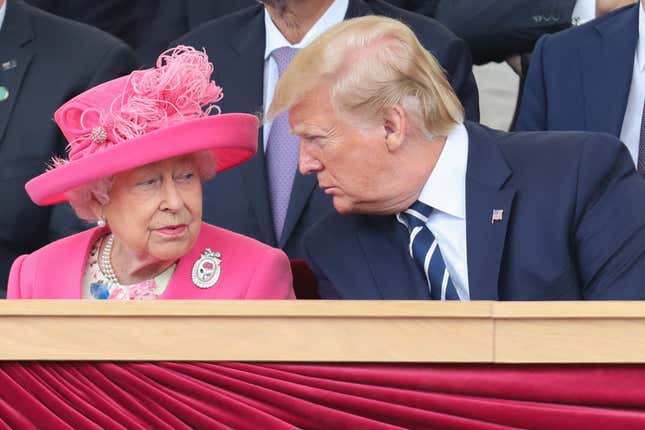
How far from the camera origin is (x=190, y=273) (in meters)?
2.90

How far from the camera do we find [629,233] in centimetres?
289

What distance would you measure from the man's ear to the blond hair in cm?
1

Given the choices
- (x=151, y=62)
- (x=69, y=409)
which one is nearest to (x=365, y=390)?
(x=69, y=409)

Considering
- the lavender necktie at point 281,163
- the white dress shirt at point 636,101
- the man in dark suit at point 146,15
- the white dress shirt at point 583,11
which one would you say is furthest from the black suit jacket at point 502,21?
the lavender necktie at point 281,163

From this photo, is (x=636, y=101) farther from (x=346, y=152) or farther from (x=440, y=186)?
(x=346, y=152)

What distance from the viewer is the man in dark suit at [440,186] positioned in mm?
2908

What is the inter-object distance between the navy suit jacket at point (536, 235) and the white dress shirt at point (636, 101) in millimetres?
819

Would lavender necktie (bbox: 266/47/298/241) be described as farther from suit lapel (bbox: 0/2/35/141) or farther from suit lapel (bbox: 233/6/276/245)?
suit lapel (bbox: 0/2/35/141)

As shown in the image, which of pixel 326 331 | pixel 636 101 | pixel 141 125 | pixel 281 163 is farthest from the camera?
pixel 636 101

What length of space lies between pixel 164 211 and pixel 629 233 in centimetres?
90

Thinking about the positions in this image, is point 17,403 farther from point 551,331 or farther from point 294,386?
point 551,331

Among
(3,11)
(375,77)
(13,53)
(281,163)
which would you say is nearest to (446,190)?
(375,77)

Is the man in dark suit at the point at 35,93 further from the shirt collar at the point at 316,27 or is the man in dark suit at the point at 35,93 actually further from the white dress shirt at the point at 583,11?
the white dress shirt at the point at 583,11

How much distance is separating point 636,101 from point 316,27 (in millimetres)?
859
